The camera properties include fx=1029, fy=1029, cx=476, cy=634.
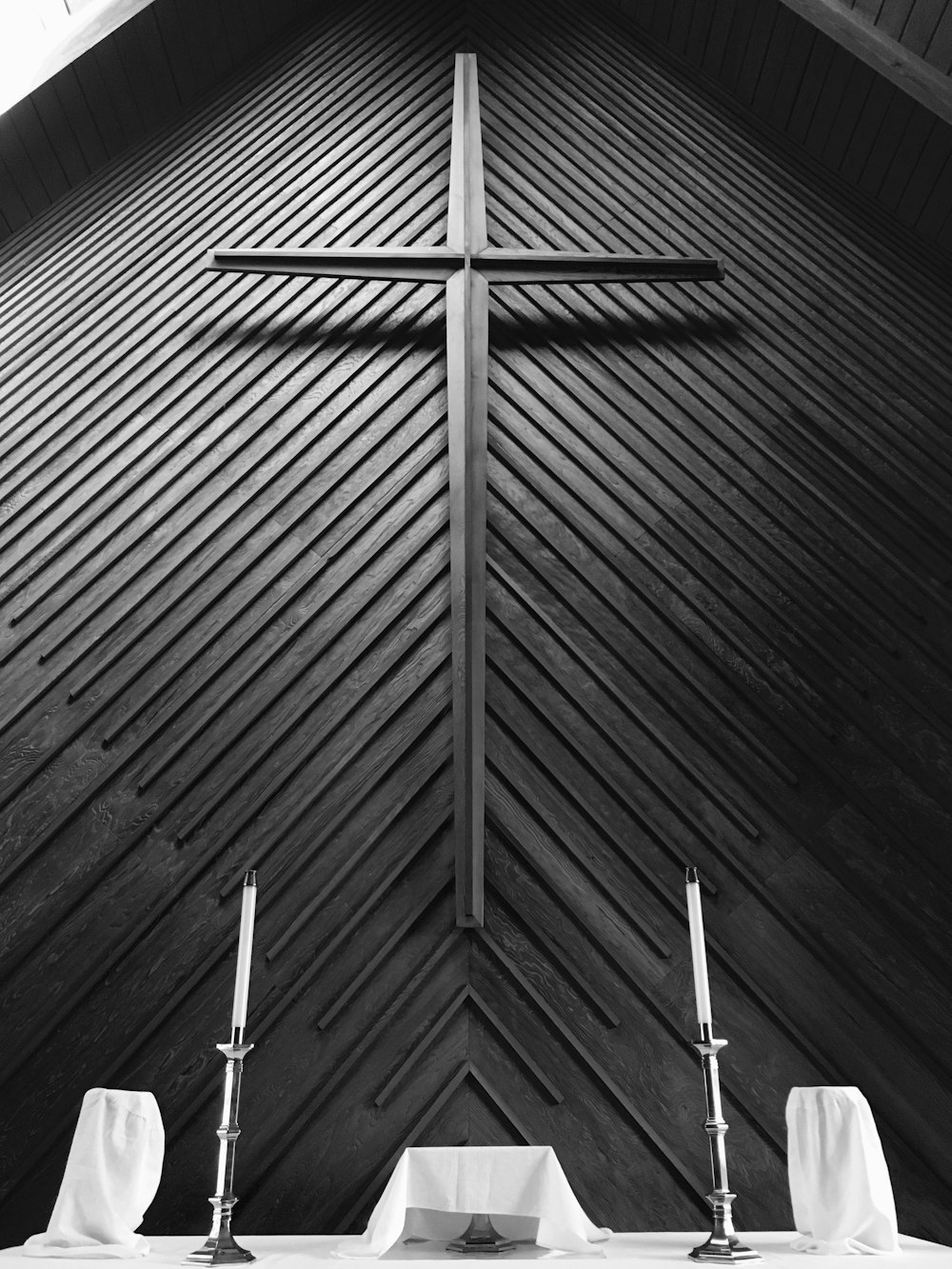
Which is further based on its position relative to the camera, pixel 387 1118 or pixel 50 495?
pixel 50 495

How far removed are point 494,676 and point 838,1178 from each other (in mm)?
1623

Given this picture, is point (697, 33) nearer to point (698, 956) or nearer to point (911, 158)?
point (911, 158)

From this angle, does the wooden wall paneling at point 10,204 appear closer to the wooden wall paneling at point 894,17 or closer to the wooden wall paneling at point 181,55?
the wooden wall paneling at point 181,55

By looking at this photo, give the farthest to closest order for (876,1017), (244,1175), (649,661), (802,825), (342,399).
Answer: (342,399), (649,661), (802,825), (876,1017), (244,1175)

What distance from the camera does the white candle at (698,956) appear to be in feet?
5.79

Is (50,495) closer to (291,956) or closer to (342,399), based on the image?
(342,399)

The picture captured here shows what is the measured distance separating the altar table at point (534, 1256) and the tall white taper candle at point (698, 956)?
0.37m

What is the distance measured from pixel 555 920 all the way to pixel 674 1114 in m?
0.53

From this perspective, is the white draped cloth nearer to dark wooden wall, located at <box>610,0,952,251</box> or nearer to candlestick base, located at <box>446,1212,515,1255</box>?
candlestick base, located at <box>446,1212,515,1255</box>

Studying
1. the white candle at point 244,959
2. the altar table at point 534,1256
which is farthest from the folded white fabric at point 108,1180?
the white candle at point 244,959

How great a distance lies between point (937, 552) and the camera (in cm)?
347

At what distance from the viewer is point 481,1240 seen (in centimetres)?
175

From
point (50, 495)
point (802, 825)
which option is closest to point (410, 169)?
point (50, 495)

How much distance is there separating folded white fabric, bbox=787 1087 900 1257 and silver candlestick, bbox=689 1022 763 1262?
0.15 meters
